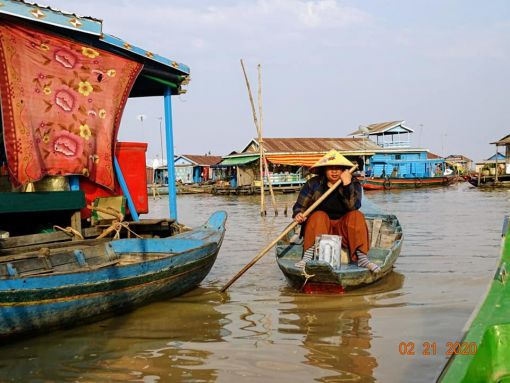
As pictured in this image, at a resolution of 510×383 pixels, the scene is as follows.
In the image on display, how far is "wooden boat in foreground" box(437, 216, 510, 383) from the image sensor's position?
2.14 meters

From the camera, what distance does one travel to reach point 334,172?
19.3 feet

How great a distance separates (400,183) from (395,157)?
10.6 feet

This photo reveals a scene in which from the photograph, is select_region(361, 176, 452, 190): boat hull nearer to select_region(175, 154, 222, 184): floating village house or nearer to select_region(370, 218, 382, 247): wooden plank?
select_region(175, 154, 222, 184): floating village house

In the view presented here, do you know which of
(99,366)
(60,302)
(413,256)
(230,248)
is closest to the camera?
(99,366)

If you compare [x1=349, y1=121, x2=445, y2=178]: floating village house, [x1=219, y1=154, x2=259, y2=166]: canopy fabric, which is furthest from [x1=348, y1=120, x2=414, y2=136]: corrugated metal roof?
[x1=219, y1=154, x2=259, y2=166]: canopy fabric

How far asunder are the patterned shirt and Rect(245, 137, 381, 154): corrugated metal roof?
24.1 m

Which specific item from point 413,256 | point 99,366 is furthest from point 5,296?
point 413,256

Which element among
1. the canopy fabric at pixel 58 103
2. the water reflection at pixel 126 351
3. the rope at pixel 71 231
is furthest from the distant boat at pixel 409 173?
the water reflection at pixel 126 351

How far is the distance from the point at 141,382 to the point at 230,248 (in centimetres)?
643

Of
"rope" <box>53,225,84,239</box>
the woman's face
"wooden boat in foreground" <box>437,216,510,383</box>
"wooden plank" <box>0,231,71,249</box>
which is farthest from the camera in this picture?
the woman's face

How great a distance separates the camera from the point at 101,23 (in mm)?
5344

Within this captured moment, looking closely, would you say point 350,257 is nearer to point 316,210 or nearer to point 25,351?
point 316,210

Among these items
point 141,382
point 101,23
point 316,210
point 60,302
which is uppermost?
point 101,23
